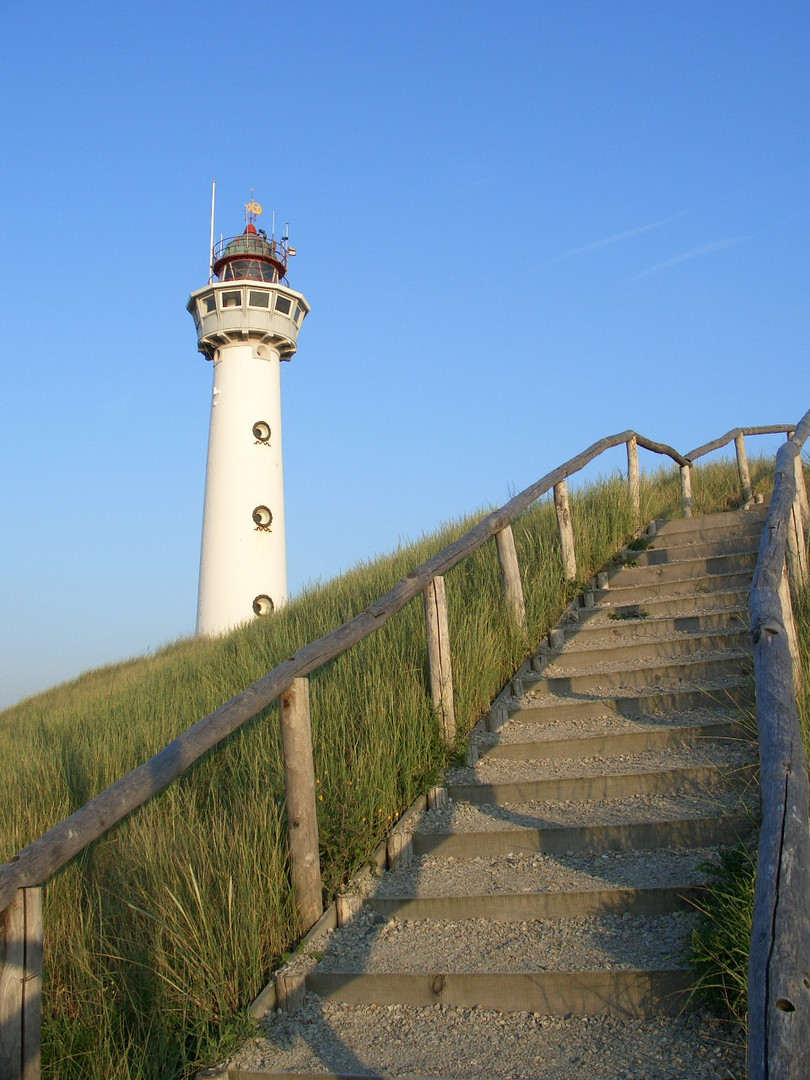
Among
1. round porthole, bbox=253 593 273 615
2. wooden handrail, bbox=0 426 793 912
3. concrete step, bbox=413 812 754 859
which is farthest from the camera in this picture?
round porthole, bbox=253 593 273 615

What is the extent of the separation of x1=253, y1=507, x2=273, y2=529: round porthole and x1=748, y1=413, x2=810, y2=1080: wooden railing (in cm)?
1549

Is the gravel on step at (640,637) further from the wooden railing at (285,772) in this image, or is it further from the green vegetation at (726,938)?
the green vegetation at (726,938)

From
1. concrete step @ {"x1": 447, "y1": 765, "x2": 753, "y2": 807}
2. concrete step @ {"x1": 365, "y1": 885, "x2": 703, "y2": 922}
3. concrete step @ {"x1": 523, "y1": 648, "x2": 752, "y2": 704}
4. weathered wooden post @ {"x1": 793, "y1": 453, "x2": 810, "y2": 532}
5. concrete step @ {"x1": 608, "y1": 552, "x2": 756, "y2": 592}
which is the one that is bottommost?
concrete step @ {"x1": 365, "y1": 885, "x2": 703, "y2": 922}

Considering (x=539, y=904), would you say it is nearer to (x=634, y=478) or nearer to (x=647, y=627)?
(x=647, y=627)

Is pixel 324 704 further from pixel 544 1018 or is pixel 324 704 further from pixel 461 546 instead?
pixel 544 1018

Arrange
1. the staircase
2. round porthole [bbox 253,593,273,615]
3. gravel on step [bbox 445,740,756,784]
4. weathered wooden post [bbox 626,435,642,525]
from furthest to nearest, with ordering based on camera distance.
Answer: round porthole [bbox 253,593,273,615] → weathered wooden post [bbox 626,435,642,525] → gravel on step [bbox 445,740,756,784] → the staircase

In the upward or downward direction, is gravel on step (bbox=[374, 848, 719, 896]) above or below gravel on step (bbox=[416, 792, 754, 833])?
below

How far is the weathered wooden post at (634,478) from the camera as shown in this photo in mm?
9008

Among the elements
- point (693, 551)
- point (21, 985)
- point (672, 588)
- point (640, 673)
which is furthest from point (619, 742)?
point (693, 551)

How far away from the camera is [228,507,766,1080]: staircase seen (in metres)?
2.93

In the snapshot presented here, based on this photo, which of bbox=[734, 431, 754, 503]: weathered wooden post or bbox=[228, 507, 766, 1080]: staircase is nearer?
bbox=[228, 507, 766, 1080]: staircase

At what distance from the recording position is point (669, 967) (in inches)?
119

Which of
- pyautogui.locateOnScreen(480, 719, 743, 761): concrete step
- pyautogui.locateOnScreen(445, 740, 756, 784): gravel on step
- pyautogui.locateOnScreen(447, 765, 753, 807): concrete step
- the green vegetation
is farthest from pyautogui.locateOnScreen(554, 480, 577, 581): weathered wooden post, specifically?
the green vegetation

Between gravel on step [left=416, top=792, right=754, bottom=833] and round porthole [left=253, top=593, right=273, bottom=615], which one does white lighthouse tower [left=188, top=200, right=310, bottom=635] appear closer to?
round porthole [left=253, top=593, right=273, bottom=615]
